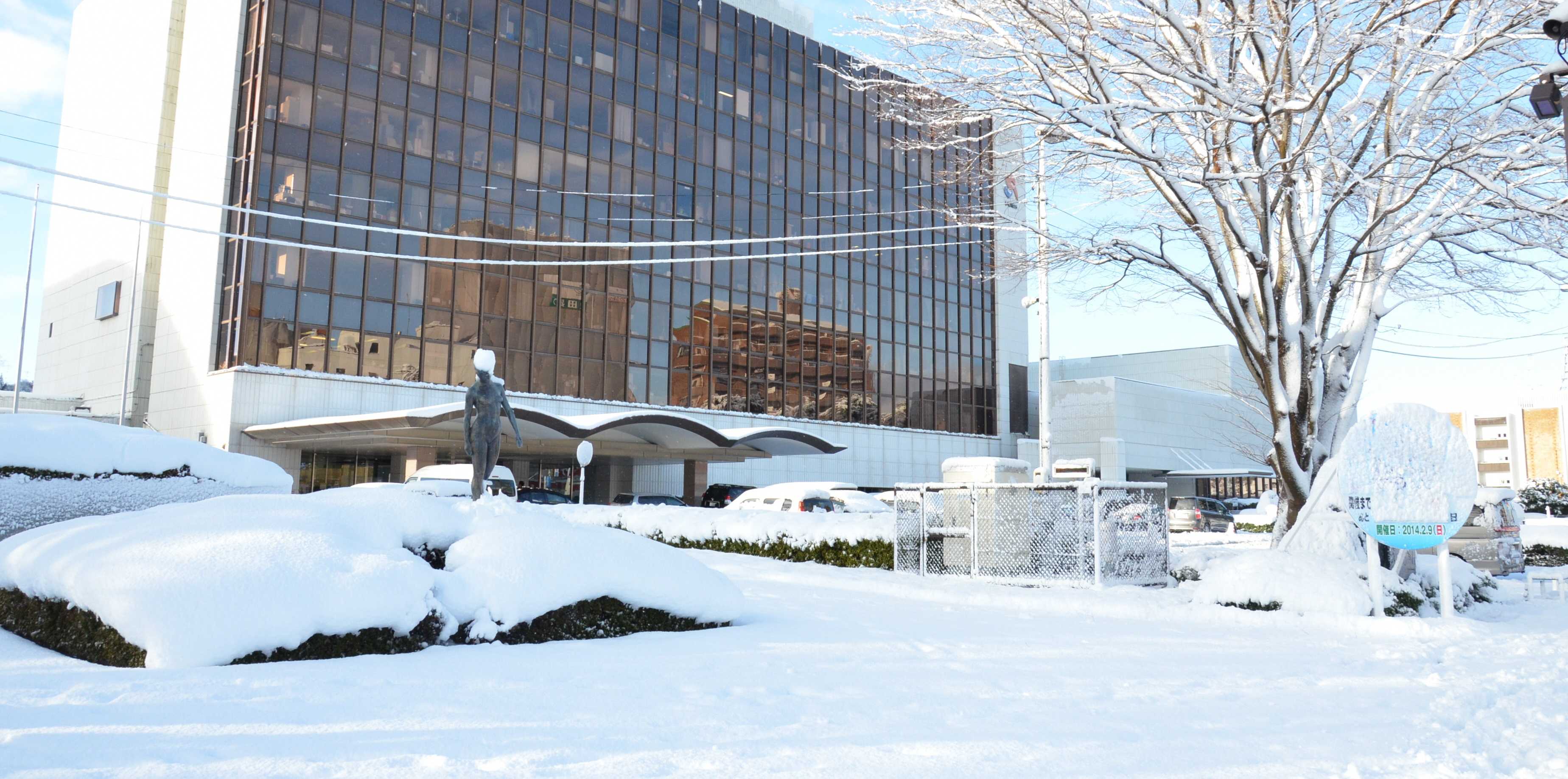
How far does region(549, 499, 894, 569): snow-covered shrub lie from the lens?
17.1 metres

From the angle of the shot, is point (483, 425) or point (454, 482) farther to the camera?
point (454, 482)

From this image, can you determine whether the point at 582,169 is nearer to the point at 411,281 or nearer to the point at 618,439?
the point at 411,281

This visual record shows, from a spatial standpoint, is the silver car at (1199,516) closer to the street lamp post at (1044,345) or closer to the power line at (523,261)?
the power line at (523,261)

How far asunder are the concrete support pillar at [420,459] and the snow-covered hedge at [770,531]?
15.5 m

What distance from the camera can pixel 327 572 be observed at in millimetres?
7285

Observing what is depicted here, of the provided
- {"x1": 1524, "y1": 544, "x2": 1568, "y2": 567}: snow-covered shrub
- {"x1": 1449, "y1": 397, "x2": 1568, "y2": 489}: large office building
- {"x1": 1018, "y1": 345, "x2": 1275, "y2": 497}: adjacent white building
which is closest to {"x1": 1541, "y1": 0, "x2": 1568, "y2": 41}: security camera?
{"x1": 1524, "y1": 544, "x2": 1568, "y2": 567}: snow-covered shrub

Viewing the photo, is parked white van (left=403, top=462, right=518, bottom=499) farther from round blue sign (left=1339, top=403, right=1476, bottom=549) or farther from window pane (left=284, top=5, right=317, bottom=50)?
window pane (left=284, top=5, right=317, bottom=50)

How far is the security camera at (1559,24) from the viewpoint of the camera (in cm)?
672

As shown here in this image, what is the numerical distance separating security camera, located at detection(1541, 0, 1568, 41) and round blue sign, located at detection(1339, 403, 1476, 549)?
5444mm

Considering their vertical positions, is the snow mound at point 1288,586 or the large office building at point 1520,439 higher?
the large office building at point 1520,439

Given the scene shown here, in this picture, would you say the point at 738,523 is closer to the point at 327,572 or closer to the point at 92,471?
the point at 92,471

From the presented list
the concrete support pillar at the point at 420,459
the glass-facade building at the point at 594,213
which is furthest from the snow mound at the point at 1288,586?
the concrete support pillar at the point at 420,459

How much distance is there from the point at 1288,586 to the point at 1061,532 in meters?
2.91

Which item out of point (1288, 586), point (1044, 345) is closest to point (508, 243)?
point (1044, 345)
